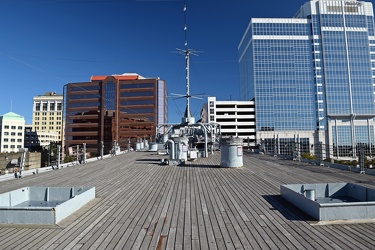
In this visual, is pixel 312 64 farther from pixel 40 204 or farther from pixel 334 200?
pixel 40 204

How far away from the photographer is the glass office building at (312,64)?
242 ft

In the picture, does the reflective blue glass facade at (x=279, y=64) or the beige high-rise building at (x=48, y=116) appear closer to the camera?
the reflective blue glass facade at (x=279, y=64)

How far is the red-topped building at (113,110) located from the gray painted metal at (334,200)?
3214 inches

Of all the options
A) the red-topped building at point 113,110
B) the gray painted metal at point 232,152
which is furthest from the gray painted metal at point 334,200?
the red-topped building at point 113,110

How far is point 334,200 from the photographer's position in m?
6.52

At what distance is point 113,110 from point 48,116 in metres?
64.8

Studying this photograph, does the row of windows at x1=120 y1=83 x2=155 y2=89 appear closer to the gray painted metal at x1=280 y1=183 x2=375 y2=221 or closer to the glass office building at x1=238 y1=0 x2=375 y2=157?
the glass office building at x1=238 y1=0 x2=375 y2=157

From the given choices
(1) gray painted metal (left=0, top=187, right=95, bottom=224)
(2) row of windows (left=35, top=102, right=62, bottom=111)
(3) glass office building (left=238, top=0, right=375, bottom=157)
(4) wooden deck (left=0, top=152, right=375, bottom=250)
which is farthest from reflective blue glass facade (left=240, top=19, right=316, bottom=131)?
(2) row of windows (left=35, top=102, right=62, bottom=111)

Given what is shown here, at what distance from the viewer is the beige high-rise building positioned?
127656 millimetres

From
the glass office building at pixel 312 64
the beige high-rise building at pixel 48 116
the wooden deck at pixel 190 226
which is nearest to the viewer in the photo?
the wooden deck at pixel 190 226

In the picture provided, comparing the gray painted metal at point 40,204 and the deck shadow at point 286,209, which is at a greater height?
the gray painted metal at point 40,204

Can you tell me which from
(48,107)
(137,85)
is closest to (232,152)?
(137,85)

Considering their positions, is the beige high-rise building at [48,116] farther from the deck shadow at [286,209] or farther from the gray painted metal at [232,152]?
the deck shadow at [286,209]

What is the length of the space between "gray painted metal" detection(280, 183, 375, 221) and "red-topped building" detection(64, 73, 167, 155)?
81632mm
